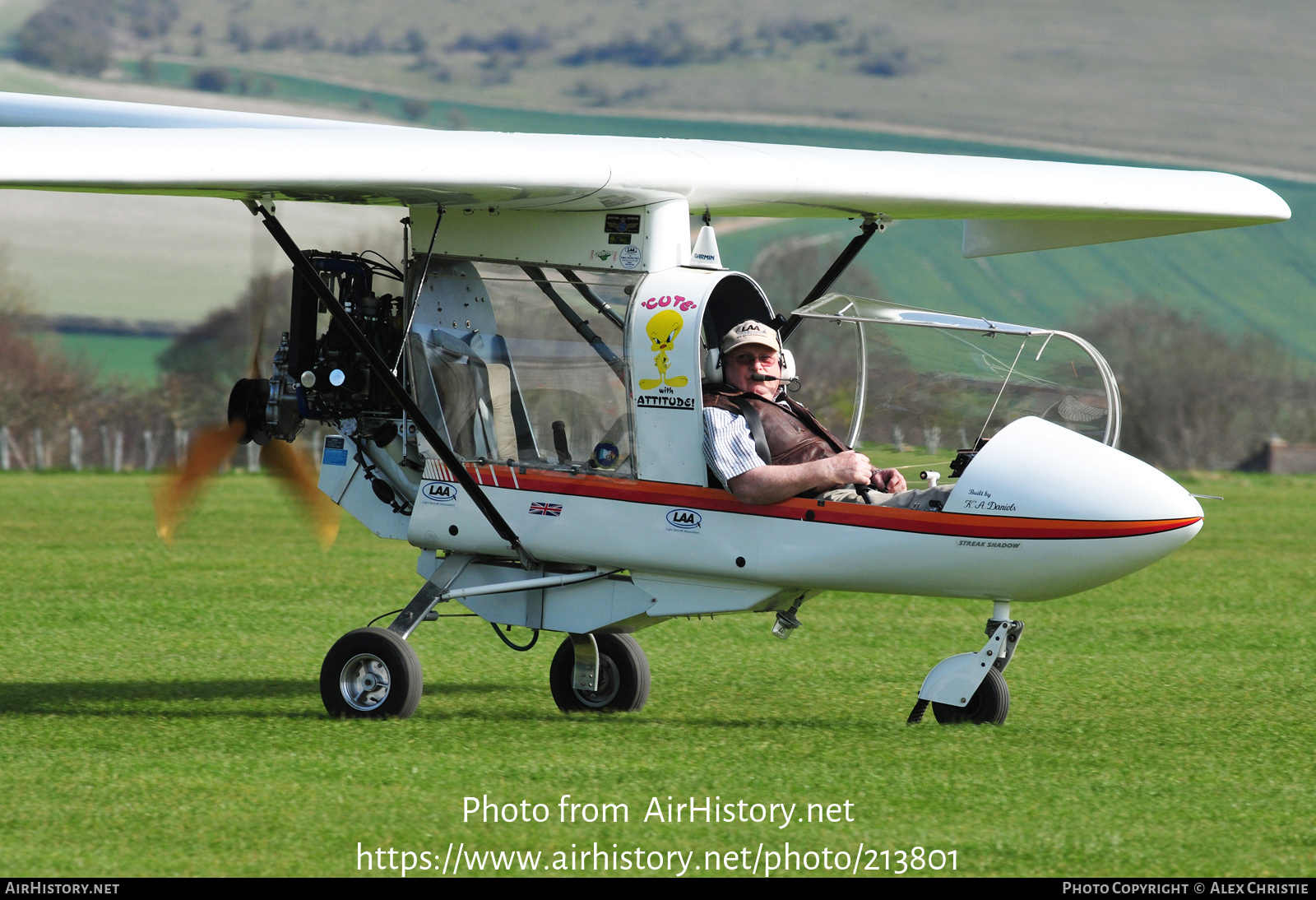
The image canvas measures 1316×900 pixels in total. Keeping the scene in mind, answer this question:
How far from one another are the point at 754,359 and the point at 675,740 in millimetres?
2019

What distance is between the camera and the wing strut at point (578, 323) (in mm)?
7968

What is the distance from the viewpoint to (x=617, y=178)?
7629 millimetres

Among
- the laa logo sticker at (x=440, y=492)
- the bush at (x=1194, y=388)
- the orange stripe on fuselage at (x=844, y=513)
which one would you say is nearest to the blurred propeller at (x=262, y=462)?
the laa logo sticker at (x=440, y=492)

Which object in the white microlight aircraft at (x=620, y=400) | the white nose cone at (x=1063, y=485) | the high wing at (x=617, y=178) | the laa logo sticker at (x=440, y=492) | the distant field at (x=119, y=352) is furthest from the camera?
the distant field at (x=119, y=352)

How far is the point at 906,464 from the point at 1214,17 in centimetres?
11962

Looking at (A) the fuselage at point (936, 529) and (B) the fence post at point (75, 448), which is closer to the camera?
(A) the fuselage at point (936, 529)

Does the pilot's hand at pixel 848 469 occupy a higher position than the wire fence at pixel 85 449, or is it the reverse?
the pilot's hand at pixel 848 469

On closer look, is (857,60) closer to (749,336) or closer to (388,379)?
(749,336)

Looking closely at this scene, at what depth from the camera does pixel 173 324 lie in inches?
2272

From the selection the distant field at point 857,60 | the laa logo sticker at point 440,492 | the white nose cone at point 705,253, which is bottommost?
the laa logo sticker at point 440,492

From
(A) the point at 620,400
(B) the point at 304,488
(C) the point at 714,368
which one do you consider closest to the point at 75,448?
(B) the point at 304,488

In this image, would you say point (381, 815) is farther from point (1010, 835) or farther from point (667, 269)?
point (667, 269)

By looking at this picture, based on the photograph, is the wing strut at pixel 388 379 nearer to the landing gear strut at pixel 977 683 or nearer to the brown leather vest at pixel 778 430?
the brown leather vest at pixel 778 430

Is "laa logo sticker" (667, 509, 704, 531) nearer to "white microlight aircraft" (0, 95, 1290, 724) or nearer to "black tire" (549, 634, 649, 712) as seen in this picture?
"white microlight aircraft" (0, 95, 1290, 724)
